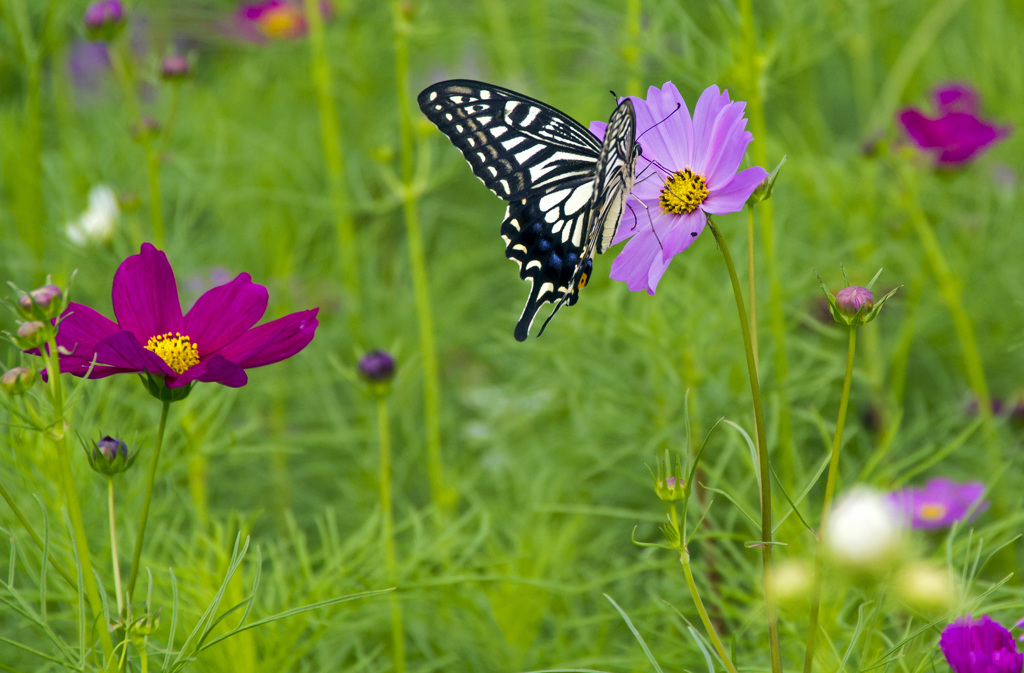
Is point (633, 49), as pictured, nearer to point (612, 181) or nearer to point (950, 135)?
point (950, 135)

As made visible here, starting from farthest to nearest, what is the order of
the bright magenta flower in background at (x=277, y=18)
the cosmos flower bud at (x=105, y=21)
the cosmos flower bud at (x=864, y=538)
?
the bright magenta flower in background at (x=277, y=18) < the cosmos flower bud at (x=105, y=21) < the cosmos flower bud at (x=864, y=538)

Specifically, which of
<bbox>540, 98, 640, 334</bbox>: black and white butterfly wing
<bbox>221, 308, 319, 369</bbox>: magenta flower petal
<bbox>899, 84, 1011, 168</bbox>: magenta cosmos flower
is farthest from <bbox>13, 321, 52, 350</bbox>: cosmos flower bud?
<bbox>899, 84, 1011, 168</bbox>: magenta cosmos flower

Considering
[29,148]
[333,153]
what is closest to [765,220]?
[333,153]

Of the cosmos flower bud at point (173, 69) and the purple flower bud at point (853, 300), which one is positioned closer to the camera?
the purple flower bud at point (853, 300)

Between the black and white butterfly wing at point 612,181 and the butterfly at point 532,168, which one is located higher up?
the butterfly at point 532,168

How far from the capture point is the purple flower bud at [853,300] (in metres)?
0.42

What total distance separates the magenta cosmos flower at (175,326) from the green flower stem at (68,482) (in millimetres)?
48

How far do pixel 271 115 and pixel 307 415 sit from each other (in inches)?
27.2

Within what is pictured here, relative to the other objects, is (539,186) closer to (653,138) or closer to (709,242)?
(653,138)

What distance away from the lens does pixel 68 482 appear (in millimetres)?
433

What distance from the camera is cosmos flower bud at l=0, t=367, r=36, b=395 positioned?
0.43 metres

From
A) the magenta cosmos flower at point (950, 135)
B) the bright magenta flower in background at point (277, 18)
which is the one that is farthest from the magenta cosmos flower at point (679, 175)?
the bright magenta flower in background at point (277, 18)

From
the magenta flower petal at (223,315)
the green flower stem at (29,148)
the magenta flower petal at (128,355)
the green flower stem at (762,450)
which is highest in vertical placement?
the green flower stem at (29,148)

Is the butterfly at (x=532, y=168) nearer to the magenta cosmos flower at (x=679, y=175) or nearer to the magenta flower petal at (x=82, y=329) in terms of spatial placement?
the magenta cosmos flower at (x=679, y=175)
